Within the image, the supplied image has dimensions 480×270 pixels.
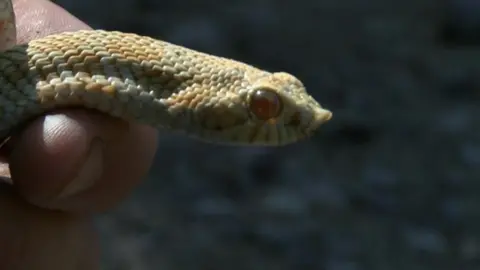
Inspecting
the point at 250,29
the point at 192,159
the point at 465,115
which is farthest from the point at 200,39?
the point at 465,115

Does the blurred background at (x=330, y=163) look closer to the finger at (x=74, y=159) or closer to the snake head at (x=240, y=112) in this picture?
the finger at (x=74, y=159)

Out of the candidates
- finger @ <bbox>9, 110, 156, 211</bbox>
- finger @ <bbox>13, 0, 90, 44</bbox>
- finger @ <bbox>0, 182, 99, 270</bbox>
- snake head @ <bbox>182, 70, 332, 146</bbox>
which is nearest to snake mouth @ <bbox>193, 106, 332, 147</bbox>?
snake head @ <bbox>182, 70, 332, 146</bbox>

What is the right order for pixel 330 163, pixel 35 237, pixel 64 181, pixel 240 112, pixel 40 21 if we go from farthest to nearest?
pixel 330 163
pixel 40 21
pixel 35 237
pixel 64 181
pixel 240 112

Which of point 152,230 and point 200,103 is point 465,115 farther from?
point 200,103

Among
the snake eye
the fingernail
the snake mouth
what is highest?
the snake eye

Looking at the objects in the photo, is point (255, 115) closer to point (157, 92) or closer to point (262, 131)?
point (262, 131)

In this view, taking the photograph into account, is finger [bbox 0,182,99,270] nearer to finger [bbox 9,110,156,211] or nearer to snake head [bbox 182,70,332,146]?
finger [bbox 9,110,156,211]

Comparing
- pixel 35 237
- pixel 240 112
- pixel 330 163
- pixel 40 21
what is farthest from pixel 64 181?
pixel 330 163
